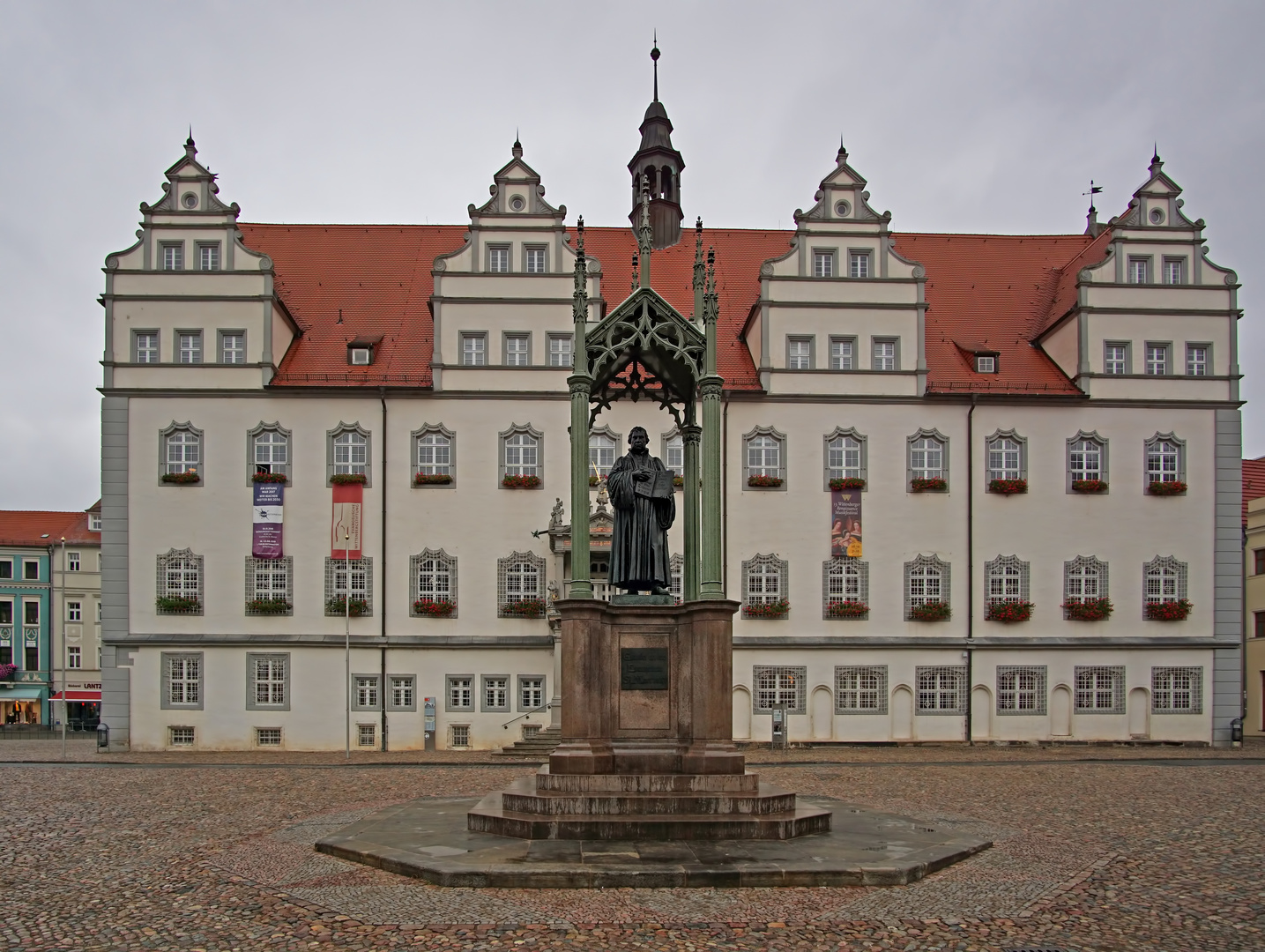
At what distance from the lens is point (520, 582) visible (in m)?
27.8

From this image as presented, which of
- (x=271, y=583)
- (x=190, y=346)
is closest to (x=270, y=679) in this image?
A: (x=271, y=583)

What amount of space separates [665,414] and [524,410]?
3.50m

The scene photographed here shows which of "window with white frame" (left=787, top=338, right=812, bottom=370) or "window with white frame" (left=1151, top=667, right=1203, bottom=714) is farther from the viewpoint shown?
"window with white frame" (left=787, top=338, right=812, bottom=370)

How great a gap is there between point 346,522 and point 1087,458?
18.3 meters

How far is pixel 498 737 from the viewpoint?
89.5 feet

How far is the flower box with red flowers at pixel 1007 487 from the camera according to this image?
2830 centimetres

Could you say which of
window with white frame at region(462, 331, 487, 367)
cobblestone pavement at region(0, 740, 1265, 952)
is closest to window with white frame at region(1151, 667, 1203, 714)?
cobblestone pavement at region(0, 740, 1265, 952)

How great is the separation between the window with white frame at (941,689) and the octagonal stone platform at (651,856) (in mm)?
16064

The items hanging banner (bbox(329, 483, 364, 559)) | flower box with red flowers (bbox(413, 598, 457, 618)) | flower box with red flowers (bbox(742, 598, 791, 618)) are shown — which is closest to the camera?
hanging banner (bbox(329, 483, 364, 559))

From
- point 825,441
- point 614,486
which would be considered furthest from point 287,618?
point 614,486

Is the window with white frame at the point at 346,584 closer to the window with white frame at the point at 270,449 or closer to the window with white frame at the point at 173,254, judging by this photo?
the window with white frame at the point at 270,449

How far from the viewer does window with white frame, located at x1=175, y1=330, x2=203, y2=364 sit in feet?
92.1

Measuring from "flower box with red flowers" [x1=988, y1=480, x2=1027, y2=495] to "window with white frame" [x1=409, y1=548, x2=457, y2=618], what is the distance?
1331 cm

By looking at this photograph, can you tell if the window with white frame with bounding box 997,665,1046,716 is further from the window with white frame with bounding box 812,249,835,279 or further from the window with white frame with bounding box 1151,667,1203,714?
the window with white frame with bounding box 812,249,835,279
